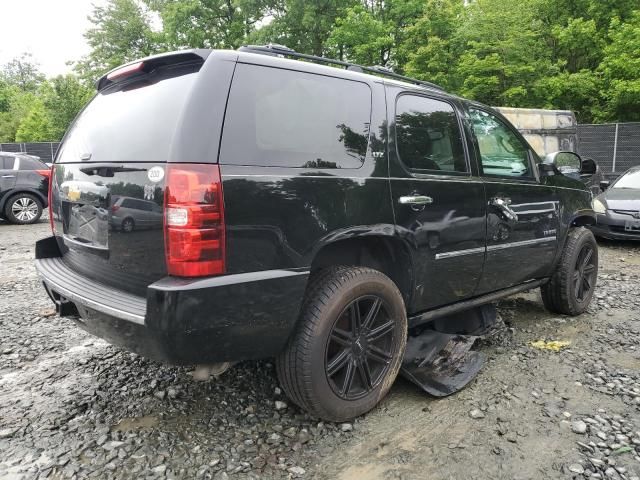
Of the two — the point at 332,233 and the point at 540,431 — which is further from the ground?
the point at 332,233

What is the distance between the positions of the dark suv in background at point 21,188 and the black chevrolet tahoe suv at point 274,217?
8815mm

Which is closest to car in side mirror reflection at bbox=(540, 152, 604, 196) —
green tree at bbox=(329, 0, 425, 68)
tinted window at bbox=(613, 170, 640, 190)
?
tinted window at bbox=(613, 170, 640, 190)

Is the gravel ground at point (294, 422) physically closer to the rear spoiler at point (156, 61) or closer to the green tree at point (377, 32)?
the rear spoiler at point (156, 61)

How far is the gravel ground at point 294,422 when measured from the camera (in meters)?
2.26

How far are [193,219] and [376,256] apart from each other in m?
1.26

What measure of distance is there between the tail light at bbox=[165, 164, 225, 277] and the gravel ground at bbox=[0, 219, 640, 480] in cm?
99

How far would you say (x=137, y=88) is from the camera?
256 centimetres

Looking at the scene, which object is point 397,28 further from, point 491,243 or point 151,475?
point 151,475

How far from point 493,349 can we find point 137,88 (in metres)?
3.04

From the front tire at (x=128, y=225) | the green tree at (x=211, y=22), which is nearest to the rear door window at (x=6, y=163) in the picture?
the front tire at (x=128, y=225)

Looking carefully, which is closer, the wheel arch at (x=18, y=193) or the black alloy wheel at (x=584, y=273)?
the black alloy wheel at (x=584, y=273)

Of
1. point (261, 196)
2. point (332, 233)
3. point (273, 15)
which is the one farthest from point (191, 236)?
point (273, 15)

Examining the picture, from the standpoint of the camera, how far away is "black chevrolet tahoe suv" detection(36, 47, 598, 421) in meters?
2.06

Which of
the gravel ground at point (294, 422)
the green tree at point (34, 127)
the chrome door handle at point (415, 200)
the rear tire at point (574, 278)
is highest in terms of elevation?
the green tree at point (34, 127)
